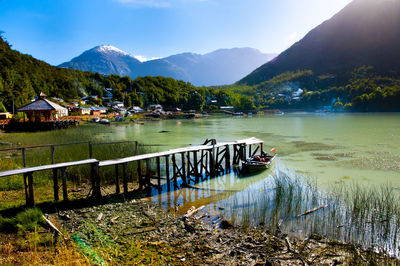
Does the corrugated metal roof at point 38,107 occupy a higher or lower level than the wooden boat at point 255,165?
higher

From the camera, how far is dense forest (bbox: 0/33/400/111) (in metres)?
98.9

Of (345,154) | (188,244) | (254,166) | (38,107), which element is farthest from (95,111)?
(188,244)

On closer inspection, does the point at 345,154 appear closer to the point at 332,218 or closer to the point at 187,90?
the point at 332,218

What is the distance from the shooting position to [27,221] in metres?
8.41

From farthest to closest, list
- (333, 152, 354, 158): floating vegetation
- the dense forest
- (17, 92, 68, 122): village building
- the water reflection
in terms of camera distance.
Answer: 1. the dense forest
2. (17, 92, 68, 122): village building
3. (333, 152, 354, 158): floating vegetation
4. the water reflection

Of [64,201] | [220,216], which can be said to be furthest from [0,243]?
[220,216]

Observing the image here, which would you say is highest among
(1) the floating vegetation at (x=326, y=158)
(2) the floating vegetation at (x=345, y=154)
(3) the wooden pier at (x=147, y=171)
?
(3) the wooden pier at (x=147, y=171)

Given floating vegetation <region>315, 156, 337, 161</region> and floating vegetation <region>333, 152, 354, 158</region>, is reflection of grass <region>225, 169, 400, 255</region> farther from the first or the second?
floating vegetation <region>333, 152, 354, 158</region>

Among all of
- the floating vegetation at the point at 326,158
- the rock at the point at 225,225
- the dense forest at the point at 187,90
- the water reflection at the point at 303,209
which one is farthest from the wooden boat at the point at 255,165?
the dense forest at the point at 187,90

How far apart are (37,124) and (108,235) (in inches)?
1881

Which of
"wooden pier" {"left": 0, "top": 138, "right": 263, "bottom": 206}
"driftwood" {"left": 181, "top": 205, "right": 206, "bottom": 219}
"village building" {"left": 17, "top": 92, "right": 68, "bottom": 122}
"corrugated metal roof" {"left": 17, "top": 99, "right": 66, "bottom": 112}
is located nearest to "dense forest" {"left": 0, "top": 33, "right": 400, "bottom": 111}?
"village building" {"left": 17, "top": 92, "right": 68, "bottom": 122}

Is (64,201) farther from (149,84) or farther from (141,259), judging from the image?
(149,84)

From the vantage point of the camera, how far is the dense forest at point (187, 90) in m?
98.9

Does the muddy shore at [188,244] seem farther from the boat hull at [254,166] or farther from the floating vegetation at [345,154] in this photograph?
the floating vegetation at [345,154]
